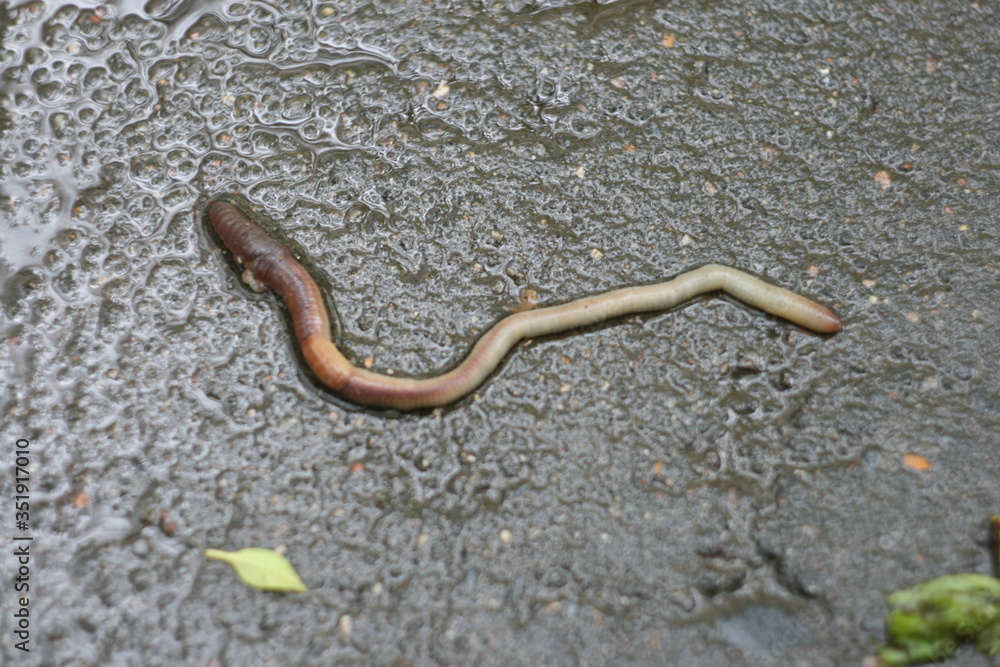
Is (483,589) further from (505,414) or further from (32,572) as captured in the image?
(32,572)

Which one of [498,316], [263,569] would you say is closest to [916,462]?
[498,316]

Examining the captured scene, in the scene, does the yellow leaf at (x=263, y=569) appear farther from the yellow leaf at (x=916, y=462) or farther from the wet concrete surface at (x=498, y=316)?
the yellow leaf at (x=916, y=462)

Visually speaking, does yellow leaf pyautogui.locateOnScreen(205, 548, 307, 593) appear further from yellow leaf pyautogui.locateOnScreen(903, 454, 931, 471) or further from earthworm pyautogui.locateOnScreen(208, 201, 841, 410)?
yellow leaf pyautogui.locateOnScreen(903, 454, 931, 471)

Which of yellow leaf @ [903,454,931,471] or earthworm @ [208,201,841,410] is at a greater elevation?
earthworm @ [208,201,841,410]

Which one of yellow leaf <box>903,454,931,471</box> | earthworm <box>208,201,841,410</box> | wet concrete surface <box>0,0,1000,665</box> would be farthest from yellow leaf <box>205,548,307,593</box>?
yellow leaf <box>903,454,931,471</box>

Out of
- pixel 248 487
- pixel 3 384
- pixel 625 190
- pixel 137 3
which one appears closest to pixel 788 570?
pixel 625 190

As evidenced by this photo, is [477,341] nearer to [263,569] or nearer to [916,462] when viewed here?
[263,569]
